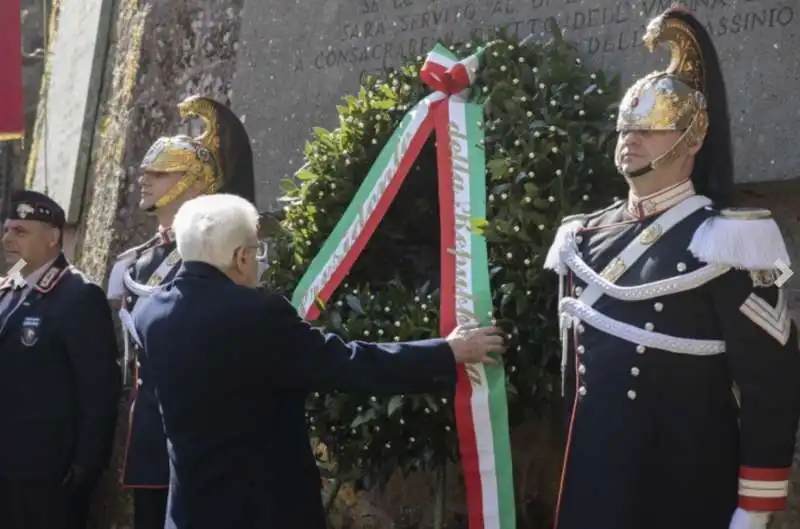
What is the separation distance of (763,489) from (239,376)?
1.39m

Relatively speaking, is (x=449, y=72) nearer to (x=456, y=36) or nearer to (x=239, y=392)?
(x=456, y=36)

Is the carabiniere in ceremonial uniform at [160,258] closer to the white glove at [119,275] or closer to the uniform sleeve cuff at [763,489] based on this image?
the white glove at [119,275]

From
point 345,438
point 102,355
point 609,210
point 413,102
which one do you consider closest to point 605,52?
point 413,102

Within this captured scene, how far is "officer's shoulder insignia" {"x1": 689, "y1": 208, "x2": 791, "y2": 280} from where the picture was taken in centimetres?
329

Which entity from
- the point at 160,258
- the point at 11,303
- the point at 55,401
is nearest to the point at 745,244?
the point at 160,258

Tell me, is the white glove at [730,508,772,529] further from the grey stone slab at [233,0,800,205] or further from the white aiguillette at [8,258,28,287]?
the white aiguillette at [8,258,28,287]

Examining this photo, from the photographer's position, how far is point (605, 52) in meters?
4.73

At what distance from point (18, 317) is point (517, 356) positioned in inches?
105

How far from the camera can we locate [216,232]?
12.4 ft

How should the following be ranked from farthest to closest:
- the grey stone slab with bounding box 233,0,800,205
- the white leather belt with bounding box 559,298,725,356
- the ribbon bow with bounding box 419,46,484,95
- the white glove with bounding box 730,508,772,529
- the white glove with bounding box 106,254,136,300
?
the white glove with bounding box 106,254,136,300
the ribbon bow with bounding box 419,46,484,95
the grey stone slab with bounding box 233,0,800,205
the white leather belt with bounding box 559,298,725,356
the white glove with bounding box 730,508,772,529

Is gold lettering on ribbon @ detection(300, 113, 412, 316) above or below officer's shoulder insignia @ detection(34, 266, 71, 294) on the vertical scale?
above

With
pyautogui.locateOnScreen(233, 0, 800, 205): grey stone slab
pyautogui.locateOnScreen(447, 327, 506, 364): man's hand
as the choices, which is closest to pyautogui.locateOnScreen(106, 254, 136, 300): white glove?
pyautogui.locateOnScreen(233, 0, 800, 205): grey stone slab

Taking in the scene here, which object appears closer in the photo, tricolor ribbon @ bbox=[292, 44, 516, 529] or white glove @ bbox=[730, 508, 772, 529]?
white glove @ bbox=[730, 508, 772, 529]

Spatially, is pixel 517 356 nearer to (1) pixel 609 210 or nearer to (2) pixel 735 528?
(1) pixel 609 210
